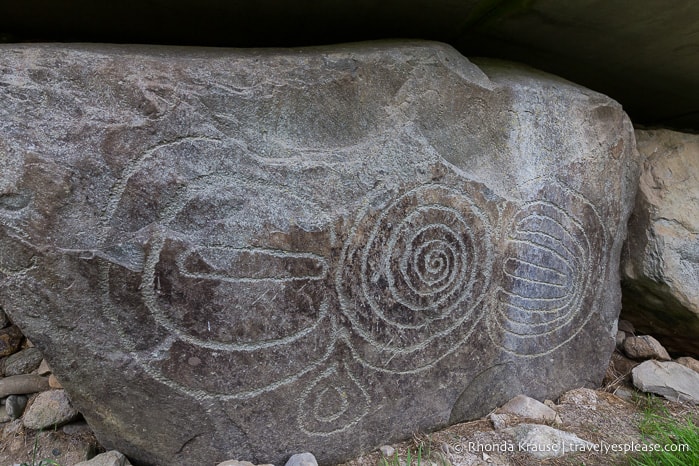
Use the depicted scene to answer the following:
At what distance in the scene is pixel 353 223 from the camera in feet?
4.79

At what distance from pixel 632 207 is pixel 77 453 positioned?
2.23 m

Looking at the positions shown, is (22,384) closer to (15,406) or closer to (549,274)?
(15,406)

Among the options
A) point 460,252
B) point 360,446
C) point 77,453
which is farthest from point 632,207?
point 77,453

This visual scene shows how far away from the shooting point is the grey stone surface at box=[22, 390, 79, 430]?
1.55 m

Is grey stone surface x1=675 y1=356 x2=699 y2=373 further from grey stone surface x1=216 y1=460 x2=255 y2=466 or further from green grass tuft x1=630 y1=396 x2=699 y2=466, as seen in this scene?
grey stone surface x1=216 y1=460 x2=255 y2=466

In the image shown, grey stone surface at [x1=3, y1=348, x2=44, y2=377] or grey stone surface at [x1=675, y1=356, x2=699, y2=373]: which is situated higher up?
grey stone surface at [x1=675, y1=356, x2=699, y2=373]

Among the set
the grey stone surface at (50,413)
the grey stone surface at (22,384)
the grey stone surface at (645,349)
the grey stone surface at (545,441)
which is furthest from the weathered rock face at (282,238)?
the grey stone surface at (645,349)

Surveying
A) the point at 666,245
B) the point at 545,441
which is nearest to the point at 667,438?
the point at 545,441

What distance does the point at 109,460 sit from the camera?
132 centimetres

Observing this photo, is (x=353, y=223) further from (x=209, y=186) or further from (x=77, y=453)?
(x=77, y=453)

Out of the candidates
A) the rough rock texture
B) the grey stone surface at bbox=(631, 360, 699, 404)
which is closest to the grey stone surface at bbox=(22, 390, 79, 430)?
the grey stone surface at bbox=(631, 360, 699, 404)

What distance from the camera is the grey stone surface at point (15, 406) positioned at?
1.61 m

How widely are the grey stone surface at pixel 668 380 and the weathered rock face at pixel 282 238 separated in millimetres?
506

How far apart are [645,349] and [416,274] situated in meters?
1.36
